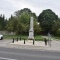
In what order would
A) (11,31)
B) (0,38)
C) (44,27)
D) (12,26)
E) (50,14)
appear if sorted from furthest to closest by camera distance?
(50,14)
(44,27)
(11,31)
(12,26)
(0,38)

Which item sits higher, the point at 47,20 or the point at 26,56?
the point at 47,20

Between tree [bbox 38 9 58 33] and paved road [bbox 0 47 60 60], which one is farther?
tree [bbox 38 9 58 33]

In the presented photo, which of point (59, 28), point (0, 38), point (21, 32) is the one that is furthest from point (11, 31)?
point (0, 38)

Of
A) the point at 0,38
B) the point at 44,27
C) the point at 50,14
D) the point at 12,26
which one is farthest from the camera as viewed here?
the point at 50,14

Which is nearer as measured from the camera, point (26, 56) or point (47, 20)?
point (26, 56)

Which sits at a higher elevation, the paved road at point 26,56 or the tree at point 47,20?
the tree at point 47,20

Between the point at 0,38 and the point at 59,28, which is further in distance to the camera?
the point at 59,28

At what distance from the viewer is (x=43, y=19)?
356 ft

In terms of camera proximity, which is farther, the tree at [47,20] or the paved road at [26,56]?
the tree at [47,20]

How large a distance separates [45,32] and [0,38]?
56.4 metres

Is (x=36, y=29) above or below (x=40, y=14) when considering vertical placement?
below

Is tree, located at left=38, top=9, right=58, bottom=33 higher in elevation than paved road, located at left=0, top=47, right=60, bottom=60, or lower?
higher

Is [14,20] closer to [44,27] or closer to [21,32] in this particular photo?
[21,32]

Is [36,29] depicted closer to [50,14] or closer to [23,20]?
[23,20]
